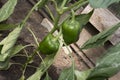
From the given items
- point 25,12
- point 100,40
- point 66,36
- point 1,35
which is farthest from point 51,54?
point 25,12

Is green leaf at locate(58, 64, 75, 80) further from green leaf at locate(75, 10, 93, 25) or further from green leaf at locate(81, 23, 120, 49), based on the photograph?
green leaf at locate(75, 10, 93, 25)

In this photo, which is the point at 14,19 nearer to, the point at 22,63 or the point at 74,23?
the point at 22,63

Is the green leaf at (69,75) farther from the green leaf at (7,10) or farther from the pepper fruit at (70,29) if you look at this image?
the green leaf at (7,10)

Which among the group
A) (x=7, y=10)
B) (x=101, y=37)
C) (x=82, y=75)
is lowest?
(x=82, y=75)

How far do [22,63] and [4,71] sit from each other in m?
0.10


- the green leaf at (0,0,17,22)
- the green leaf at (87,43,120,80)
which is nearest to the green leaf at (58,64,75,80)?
the green leaf at (87,43,120,80)

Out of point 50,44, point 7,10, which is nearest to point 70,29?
point 50,44

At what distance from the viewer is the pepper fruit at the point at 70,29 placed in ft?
3.65

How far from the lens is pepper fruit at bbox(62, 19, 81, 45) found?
111 cm

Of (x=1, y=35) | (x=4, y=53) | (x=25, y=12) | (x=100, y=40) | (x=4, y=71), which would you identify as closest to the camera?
(x=100, y=40)

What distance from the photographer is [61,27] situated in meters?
1.16

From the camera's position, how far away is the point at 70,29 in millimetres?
1119

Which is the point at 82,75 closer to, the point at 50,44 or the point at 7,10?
the point at 50,44

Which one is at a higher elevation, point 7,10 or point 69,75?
point 7,10
